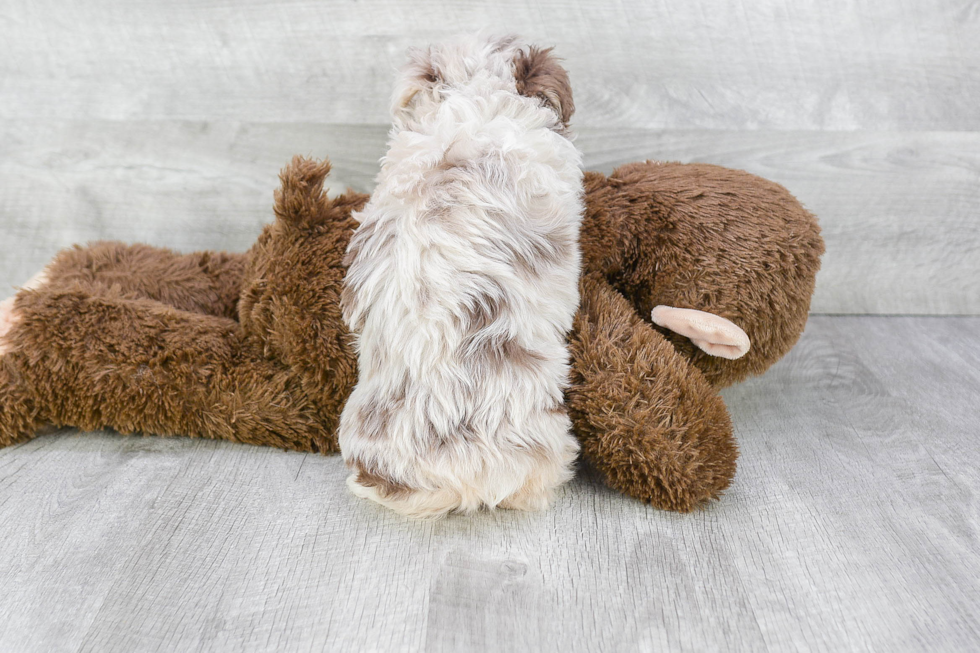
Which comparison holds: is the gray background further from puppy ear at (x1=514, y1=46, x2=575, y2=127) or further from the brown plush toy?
puppy ear at (x1=514, y1=46, x2=575, y2=127)

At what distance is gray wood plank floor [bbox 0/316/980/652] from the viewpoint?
0.64m

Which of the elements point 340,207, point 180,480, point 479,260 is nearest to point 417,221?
point 479,260

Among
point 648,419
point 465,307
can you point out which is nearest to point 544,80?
point 465,307

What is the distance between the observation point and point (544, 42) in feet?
3.81

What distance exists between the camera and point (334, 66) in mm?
1179

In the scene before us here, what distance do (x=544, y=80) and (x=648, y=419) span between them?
392 mm

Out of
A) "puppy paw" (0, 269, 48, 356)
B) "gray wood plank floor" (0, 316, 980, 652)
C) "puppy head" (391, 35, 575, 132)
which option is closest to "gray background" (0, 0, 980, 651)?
"gray wood plank floor" (0, 316, 980, 652)

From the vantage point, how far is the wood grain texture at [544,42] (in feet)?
3.79

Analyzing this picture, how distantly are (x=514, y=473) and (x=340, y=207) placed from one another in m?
0.39

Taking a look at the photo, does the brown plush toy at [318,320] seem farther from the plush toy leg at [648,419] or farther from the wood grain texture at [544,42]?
the wood grain texture at [544,42]

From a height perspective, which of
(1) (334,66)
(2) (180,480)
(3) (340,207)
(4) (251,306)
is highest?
(1) (334,66)

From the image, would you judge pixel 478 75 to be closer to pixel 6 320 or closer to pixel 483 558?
pixel 483 558

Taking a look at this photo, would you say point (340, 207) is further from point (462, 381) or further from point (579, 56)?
point (579, 56)

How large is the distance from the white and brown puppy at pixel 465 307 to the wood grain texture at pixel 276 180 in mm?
467
